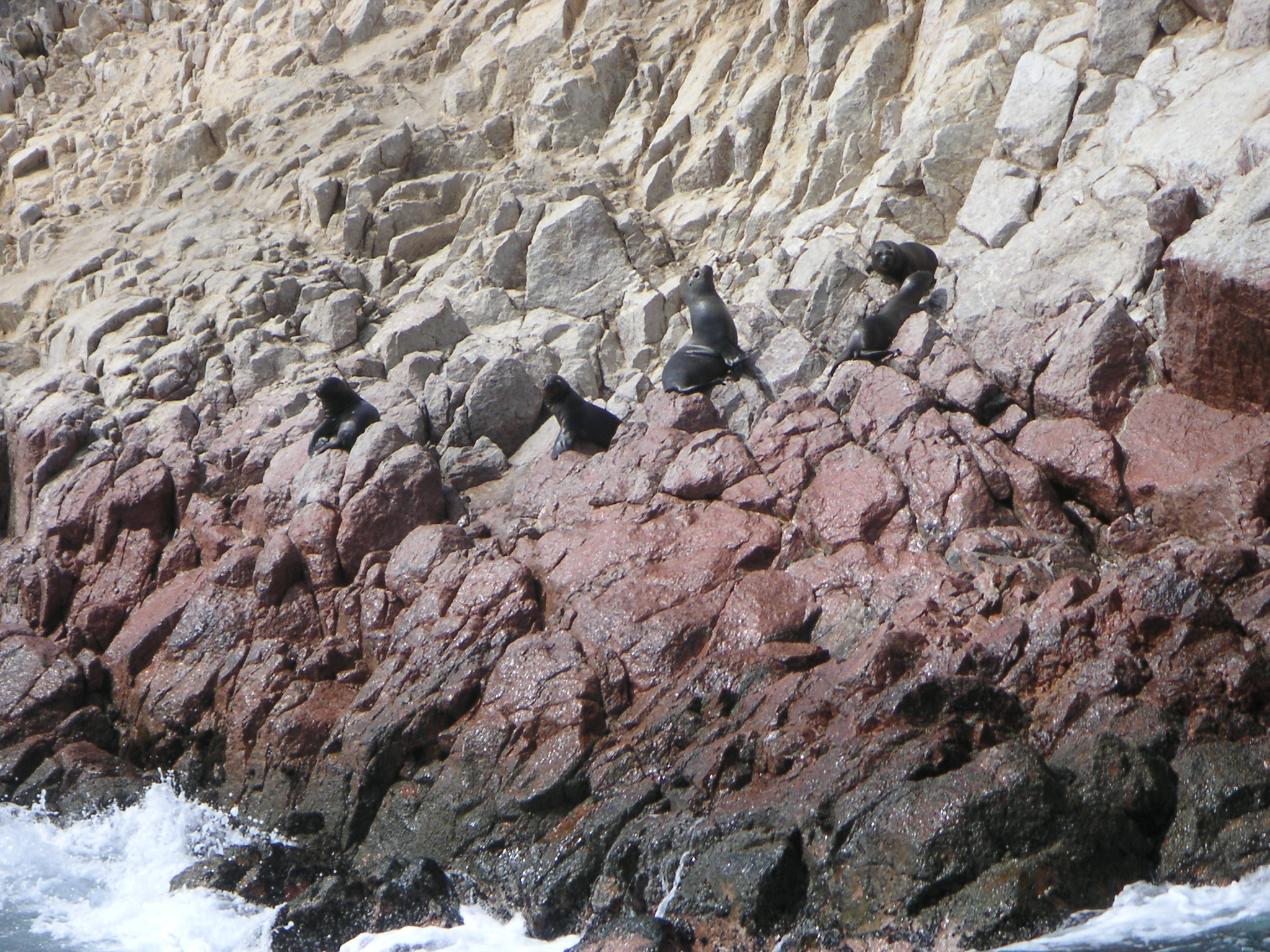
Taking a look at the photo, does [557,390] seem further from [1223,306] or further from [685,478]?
[1223,306]

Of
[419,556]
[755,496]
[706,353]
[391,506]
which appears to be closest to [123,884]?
[419,556]

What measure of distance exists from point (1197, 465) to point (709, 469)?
4.32 m

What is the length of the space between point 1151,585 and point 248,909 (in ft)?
23.1

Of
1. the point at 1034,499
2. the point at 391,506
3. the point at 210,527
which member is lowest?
the point at 1034,499

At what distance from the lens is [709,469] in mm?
11133

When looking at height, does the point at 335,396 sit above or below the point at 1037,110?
below

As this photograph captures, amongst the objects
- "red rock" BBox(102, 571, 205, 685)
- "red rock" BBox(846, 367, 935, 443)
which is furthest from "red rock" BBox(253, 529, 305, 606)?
"red rock" BBox(846, 367, 935, 443)

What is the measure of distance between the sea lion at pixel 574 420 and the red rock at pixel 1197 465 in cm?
554

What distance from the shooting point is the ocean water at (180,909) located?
21.2 feet

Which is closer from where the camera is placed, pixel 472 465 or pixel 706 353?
pixel 706 353

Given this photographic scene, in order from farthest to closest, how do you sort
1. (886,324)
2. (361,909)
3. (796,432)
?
1. (886,324)
2. (796,432)
3. (361,909)

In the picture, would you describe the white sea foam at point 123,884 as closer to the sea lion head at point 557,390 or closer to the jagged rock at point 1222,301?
the sea lion head at point 557,390

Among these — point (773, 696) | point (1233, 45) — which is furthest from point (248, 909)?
point (1233, 45)

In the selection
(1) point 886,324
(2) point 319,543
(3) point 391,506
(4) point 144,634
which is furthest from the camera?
(1) point 886,324
